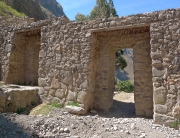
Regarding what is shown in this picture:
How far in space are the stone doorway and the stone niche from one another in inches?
138

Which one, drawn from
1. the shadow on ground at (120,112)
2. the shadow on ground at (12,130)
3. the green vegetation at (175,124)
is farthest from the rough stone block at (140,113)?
the shadow on ground at (12,130)

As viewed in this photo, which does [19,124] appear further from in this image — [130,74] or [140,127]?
[130,74]

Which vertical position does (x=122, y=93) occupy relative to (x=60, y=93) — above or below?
below

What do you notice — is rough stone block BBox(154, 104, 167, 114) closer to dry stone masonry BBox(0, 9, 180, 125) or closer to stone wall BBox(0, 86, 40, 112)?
dry stone masonry BBox(0, 9, 180, 125)

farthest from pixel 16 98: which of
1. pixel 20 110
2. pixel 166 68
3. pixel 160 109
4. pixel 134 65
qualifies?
pixel 166 68

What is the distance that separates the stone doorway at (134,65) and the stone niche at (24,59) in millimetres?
3502

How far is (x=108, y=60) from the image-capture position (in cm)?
613

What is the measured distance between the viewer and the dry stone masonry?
184 inches

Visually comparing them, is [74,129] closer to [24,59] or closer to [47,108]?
[47,108]

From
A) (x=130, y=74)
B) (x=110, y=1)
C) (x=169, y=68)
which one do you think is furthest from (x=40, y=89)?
(x=130, y=74)

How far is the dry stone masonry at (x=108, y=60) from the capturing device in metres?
4.68

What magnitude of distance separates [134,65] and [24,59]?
18.2ft

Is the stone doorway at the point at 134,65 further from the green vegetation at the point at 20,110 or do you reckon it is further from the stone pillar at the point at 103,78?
the green vegetation at the point at 20,110

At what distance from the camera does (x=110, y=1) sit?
16281 mm
